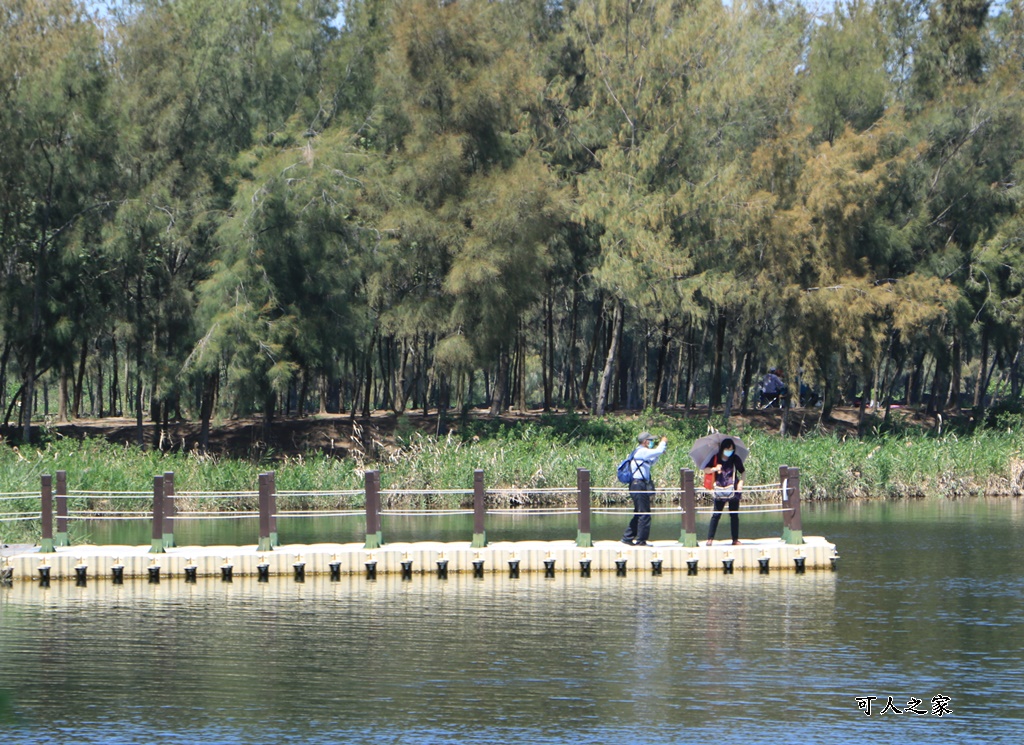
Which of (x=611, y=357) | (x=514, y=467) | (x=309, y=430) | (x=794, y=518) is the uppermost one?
(x=611, y=357)

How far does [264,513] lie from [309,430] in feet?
86.4

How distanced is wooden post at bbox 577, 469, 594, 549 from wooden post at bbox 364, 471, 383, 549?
11.6 ft

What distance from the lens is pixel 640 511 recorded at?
24859mm

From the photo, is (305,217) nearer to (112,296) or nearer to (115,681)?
(112,296)

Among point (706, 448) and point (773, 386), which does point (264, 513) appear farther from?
point (773, 386)

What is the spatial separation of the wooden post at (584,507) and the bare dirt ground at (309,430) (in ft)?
69.7

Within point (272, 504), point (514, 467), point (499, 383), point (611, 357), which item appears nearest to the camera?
point (272, 504)

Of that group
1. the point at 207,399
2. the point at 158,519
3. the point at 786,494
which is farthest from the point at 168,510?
the point at 207,399

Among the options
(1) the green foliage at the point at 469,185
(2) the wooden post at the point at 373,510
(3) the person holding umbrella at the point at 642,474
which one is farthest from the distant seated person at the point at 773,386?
(2) the wooden post at the point at 373,510

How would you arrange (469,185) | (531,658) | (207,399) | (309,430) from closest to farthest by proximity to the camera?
(531,658)
(207,399)
(469,185)
(309,430)

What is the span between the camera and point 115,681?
55.0 feet

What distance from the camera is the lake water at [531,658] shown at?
1455cm

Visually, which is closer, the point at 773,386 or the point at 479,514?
the point at 479,514

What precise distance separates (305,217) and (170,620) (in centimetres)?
2640
